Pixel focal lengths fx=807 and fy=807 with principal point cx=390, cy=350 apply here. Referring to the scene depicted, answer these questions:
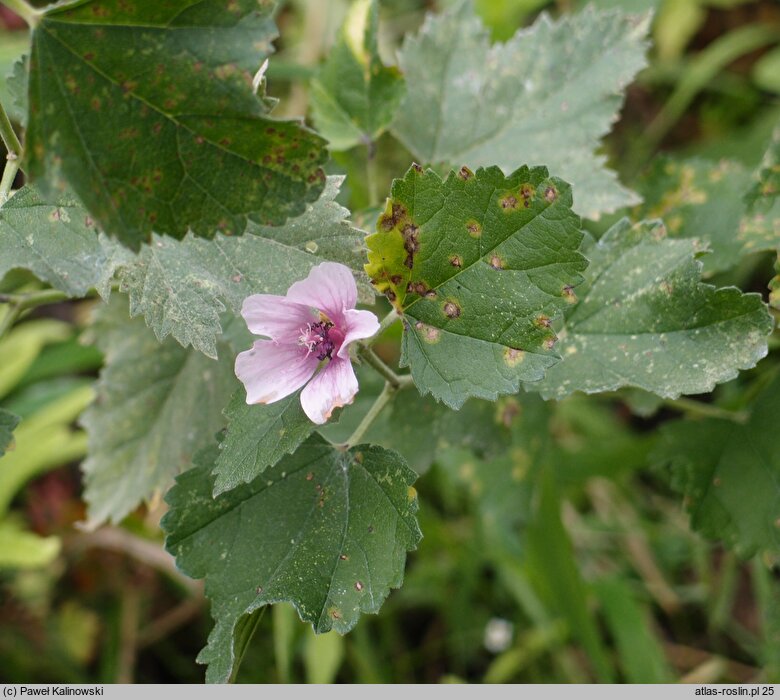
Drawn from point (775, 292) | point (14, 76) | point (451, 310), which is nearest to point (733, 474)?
point (775, 292)

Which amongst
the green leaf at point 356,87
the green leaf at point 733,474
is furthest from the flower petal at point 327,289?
the green leaf at point 733,474

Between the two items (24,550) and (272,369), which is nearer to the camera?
(272,369)

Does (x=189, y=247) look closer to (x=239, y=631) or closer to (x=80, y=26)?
(x=80, y=26)

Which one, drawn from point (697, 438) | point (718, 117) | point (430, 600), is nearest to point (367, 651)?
point (430, 600)

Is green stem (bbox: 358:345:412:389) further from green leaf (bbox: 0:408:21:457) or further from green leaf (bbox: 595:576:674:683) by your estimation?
green leaf (bbox: 595:576:674:683)

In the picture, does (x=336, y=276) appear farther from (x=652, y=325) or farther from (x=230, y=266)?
(x=652, y=325)

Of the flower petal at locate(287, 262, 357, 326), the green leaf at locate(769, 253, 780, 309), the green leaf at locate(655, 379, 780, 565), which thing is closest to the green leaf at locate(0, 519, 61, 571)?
the flower petal at locate(287, 262, 357, 326)
